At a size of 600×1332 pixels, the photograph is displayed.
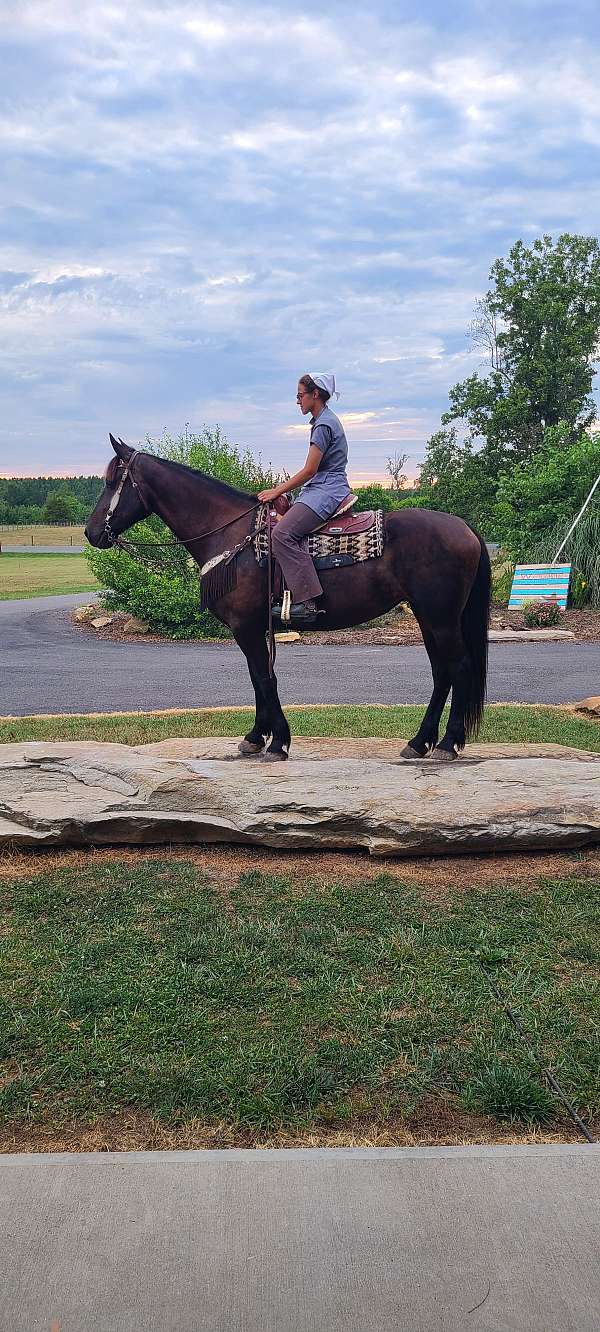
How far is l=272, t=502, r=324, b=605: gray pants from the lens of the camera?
600 cm

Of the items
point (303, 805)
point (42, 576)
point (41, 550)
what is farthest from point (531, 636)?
point (41, 550)

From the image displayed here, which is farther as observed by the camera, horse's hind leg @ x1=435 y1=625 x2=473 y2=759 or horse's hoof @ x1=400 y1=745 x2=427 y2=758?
horse's hoof @ x1=400 y1=745 x2=427 y2=758

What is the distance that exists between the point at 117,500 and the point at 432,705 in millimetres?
2521

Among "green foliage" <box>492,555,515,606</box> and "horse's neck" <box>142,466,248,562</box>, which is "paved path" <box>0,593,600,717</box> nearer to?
"horse's neck" <box>142,466,248,562</box>

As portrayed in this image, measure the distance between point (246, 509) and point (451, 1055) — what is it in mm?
3957

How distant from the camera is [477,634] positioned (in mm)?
6395

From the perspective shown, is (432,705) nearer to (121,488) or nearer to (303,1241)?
(121,488)

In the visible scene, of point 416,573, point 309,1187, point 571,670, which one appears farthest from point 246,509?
point 571,670

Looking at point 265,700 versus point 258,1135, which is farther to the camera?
point 265,700

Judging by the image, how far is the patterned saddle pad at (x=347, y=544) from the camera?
19.9 ft

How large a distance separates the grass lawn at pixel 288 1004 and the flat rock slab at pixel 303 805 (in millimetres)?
303

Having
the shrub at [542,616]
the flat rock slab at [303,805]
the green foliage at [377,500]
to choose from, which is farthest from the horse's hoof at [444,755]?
the green foliage at [377,500]

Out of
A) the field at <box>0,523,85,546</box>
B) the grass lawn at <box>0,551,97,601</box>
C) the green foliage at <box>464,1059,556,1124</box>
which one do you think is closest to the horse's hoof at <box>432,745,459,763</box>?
the green foliage at <box>464,1059,556,1124</box>

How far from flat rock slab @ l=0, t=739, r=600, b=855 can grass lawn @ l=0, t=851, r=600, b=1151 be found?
0.30 m
